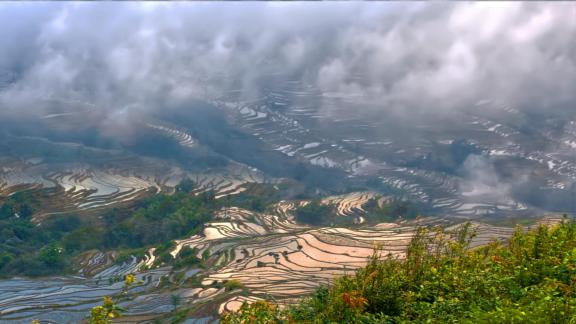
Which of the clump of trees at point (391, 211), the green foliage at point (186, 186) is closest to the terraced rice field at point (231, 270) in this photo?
the clump of trees at point (391, 211)

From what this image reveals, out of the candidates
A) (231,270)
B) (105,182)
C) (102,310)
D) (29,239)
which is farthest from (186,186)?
(102,310)

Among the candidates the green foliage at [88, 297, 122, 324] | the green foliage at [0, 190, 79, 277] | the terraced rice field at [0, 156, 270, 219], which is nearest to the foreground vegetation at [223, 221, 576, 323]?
the green foliage at [88, 297, 122, 324]

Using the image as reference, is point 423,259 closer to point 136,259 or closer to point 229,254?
point 229,254

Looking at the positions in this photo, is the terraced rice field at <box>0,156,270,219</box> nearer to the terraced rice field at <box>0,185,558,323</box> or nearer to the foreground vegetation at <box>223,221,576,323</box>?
the terraced rice field at <box>0,185,558,323</box>

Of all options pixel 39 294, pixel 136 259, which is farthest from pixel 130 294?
pixel 136 259

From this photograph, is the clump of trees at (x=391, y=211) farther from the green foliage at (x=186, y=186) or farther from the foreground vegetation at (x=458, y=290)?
the foreground vegetation at (x=458, y=290)

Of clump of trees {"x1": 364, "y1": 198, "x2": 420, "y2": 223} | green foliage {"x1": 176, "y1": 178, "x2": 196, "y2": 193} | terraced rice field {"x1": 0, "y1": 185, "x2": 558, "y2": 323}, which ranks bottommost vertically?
terraced rice field {"x1": 0, "y1": 185, "x2": 558, "y2": 323}

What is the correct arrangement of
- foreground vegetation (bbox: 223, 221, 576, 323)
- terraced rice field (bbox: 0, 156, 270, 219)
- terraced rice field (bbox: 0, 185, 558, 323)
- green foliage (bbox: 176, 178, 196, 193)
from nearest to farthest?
foreground vegetation (bbox: 223, 221, 576, 323) → terraced rice field (bbox: 0, 185, 558, 323) → terraced rice field (bbox: 0, 156, 270, 219) → green foliage (bbox: 176, 178, 196, 193)

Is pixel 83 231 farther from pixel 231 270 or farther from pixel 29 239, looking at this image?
pixel 231 270
